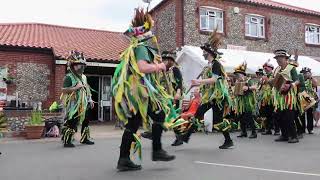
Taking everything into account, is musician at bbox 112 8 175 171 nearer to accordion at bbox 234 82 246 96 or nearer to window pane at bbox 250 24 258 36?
accordion at bbox 234 82 246 96

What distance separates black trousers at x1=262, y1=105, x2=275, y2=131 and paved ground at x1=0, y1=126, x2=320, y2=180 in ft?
9.98

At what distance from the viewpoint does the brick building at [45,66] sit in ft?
56.0

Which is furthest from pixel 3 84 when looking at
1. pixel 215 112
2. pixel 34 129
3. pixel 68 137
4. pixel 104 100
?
pixel 215 112

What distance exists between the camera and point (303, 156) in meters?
6.44

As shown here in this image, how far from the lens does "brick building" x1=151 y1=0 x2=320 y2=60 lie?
20.0 metres

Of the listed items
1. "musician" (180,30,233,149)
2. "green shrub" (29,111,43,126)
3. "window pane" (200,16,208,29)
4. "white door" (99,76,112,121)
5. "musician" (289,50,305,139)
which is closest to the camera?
"musician" (180,30,233,149)

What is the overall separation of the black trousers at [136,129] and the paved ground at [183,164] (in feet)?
0.99

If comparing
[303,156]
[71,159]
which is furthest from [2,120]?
[303,156]

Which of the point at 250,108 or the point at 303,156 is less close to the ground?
the point at 250,108

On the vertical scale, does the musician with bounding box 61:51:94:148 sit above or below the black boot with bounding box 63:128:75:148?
above

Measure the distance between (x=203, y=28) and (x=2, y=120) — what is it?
14595 mm

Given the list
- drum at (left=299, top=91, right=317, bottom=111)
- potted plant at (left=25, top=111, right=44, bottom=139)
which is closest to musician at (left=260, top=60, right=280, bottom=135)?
drum at (left=299, top=91, right=317, bottom=111)

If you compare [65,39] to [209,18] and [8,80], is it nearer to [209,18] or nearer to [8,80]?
[8,80]

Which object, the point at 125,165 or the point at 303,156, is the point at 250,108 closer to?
the point at 303,156
